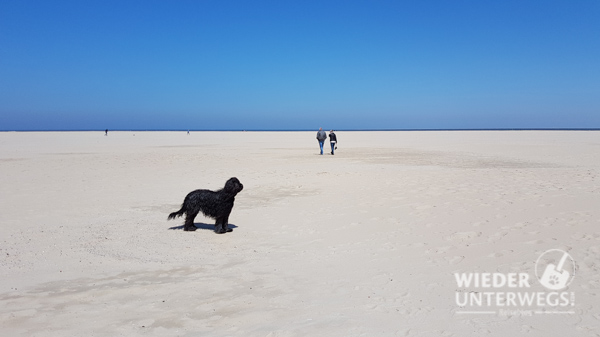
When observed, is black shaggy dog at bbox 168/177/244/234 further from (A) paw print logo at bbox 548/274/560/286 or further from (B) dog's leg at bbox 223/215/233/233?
(A) paw print logo at bbox 548/274/560/286

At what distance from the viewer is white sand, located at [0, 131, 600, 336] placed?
4699 millimetres

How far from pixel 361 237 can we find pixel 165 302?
13.9 ft

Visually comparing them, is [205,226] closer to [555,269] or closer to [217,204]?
[217,204]

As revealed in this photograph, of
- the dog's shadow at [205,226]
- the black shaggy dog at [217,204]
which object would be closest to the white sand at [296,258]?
the dog's shadow at [205,226]

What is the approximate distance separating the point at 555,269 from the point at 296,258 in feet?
12.8

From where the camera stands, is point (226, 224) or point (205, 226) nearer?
point (226, 224)

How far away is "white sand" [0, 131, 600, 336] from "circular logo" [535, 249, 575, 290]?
129 millimetres

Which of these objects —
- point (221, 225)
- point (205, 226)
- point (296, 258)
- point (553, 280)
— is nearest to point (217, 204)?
point (221, 225)

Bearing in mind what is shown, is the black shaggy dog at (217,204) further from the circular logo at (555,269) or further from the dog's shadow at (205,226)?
the circular logo at (555,269)

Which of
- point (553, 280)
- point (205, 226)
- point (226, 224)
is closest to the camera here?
point (553, 280)

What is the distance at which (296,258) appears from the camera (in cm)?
723

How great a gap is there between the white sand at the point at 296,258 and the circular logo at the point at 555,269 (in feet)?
0.42

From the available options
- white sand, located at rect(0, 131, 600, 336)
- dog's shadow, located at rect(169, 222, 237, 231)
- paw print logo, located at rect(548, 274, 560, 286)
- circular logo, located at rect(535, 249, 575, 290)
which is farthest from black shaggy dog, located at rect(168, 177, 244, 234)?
paw print logo, located at rect(548, 274, 560, 286)

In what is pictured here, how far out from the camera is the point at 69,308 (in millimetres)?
5164
